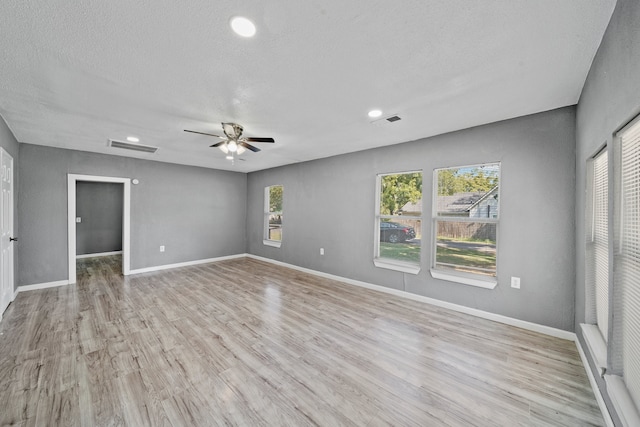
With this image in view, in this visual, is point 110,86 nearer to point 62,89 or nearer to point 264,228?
point 62,89

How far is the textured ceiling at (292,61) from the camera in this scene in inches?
53.6

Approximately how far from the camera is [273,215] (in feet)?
21.2

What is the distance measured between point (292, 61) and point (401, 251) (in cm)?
329

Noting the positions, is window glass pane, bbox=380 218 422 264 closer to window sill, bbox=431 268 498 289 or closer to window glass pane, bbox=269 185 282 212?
window sill, bbox=431 268 498 289

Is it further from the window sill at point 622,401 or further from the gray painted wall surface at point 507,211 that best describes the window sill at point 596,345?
the gray painted wall surface at point 507,211

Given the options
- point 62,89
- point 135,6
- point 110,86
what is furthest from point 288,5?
point 62,89

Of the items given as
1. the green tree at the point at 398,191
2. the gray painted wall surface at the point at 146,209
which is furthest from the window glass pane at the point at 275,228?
the green tree at the point at 398,191

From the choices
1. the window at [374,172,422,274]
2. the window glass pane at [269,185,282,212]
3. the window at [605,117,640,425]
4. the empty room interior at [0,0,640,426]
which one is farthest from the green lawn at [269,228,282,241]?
the window at [605,117,640,425]

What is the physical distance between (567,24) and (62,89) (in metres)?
3.81

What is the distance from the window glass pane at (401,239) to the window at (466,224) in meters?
0.30

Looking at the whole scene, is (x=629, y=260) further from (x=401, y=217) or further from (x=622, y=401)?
(x=401, y=217)

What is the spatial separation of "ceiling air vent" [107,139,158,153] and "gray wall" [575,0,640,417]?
211 inches

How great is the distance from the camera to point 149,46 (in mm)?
1642

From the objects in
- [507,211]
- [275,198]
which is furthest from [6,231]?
[507,211]
